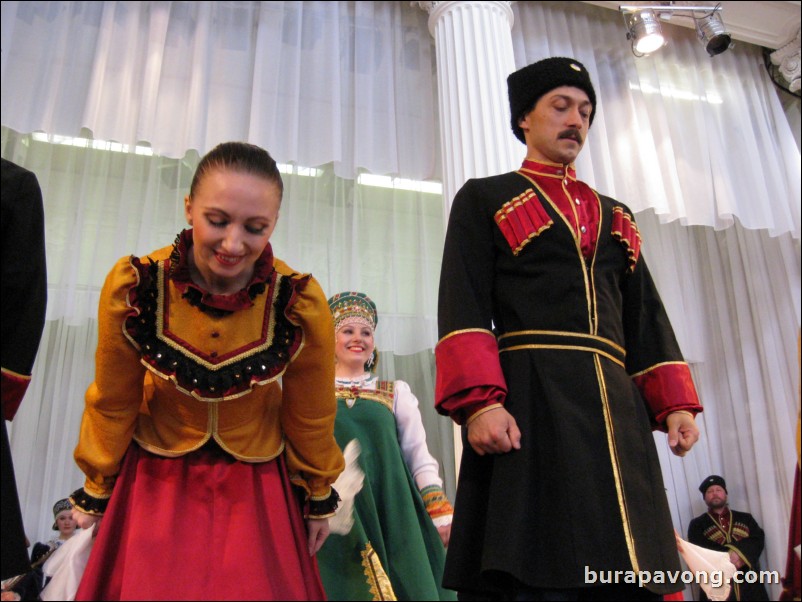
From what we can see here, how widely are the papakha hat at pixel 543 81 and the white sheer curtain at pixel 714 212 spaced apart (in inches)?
112

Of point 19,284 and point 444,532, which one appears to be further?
point 444,532

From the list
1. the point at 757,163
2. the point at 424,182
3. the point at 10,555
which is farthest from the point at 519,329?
the point at 757,163

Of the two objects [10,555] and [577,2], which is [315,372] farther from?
[577,2]

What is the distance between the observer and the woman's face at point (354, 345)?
317 cm

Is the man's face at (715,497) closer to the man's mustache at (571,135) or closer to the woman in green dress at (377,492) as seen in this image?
the woman in green dress at (377,492)

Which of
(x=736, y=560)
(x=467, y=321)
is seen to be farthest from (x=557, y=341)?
(x=736, y=560)

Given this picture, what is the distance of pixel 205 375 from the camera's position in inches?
62.6

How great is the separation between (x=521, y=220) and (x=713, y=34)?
12.1 feet

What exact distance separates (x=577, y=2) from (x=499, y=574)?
16.2 feet

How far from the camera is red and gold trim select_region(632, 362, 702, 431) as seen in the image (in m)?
1.88

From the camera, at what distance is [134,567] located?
4.65 feet

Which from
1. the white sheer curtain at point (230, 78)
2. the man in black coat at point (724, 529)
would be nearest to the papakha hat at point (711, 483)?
the man in black coat at point (724, 529)

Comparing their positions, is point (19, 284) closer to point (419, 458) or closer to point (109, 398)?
point (109, 398)

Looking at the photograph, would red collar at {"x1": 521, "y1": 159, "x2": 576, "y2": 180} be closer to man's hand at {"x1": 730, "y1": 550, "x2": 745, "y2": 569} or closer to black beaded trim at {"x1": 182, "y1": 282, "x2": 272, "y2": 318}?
black beaded trim at {"x1": 182, "y1": 282, "x2": 272, "y2": 318}
